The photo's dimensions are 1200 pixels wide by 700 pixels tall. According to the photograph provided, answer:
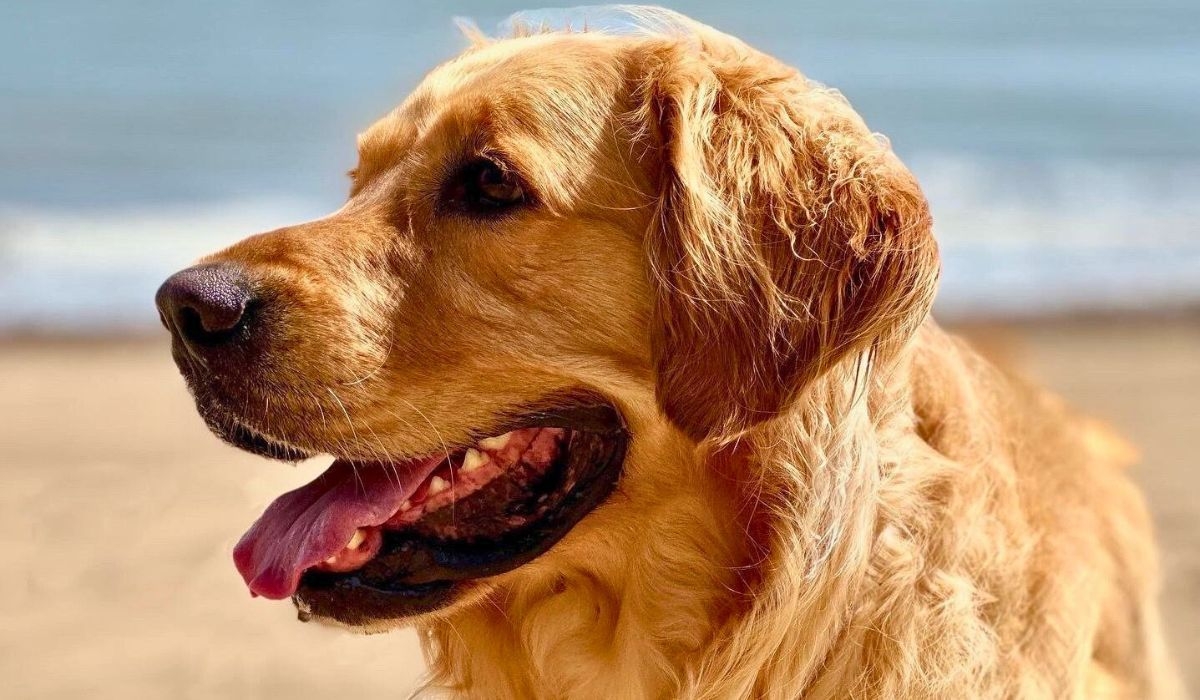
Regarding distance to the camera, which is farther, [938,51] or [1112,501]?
[938,51]

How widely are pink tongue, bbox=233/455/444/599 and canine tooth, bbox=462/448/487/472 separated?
6 centimetres

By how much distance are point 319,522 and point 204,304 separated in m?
0.54

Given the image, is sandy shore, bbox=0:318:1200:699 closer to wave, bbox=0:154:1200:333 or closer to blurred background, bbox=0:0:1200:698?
blurred background, bbox=0:0:1200:698

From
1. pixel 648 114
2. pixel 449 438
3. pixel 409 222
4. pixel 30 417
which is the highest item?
pixel 648 114

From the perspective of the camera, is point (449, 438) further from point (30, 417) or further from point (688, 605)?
point (30, 417)

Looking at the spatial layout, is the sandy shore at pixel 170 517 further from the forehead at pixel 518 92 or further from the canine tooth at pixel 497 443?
the canine tooth at pixel 497 443

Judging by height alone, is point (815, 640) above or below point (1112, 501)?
below

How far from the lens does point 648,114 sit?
113 inches

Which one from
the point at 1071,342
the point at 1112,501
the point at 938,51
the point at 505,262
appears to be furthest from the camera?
the point at 938,51

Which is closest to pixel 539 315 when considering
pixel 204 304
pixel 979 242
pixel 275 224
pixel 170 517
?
pixel 204 304

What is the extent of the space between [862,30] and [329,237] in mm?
16975

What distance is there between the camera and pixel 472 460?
2.85m

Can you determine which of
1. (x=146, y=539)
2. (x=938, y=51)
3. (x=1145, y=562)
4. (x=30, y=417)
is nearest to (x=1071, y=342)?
(x=1145, y=562)

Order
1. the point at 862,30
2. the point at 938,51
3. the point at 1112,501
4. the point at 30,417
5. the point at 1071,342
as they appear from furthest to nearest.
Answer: the point at 862,30, the point at 938,51, the point at 1071,342, the point at 30,417, the point at 1112,501
